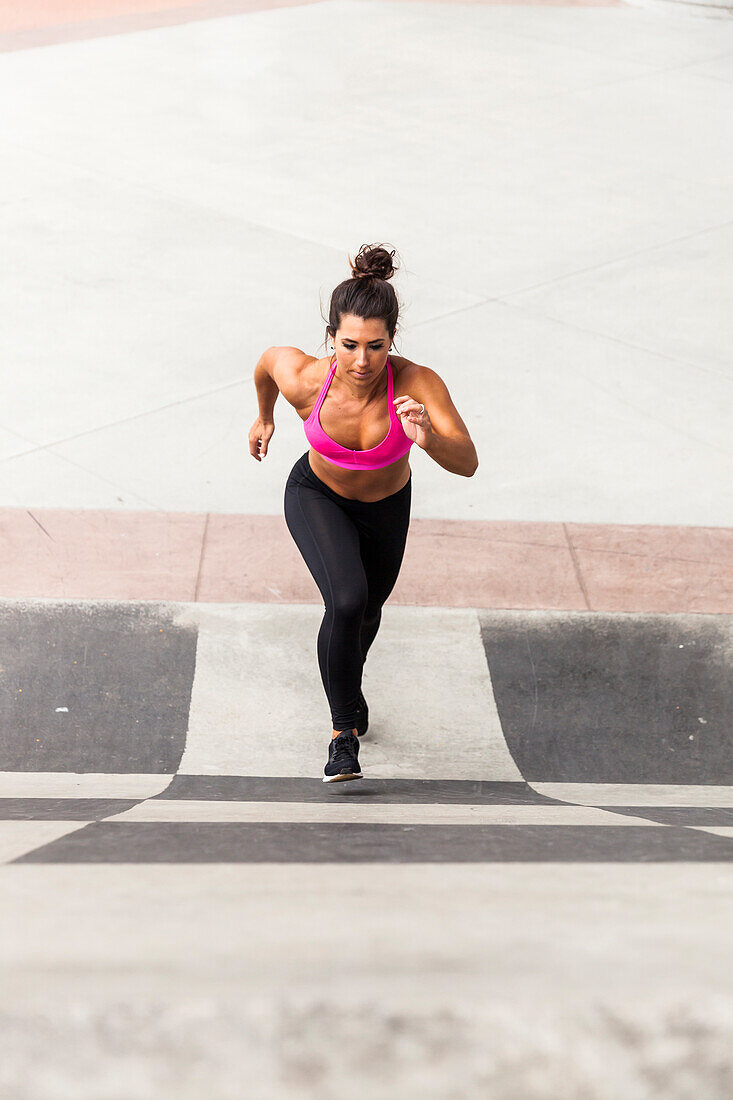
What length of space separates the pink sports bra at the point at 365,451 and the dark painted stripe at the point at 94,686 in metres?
1.38

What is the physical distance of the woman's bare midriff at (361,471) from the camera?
11.6 feet

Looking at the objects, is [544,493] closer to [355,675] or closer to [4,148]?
[355,675]

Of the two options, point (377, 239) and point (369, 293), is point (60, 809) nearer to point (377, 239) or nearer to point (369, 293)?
point (369, 293)

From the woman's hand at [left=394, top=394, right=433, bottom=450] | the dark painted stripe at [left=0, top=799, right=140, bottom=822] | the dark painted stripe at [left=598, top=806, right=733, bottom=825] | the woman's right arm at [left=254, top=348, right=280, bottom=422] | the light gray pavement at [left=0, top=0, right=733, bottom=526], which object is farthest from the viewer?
the light gray pavement at [left=0, top=0, right=733, bottom=526]

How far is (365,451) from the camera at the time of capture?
139 inches

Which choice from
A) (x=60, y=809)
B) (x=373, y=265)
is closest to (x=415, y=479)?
(x=373, y=265)

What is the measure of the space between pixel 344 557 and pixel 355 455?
347 millimetres

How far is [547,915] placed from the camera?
3.44ft

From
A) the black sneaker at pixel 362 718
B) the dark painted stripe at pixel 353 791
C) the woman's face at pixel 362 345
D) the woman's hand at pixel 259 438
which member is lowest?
the dark painted stripe at pixel 353 791

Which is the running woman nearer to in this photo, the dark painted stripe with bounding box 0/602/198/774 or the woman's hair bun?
the woman's hair bun

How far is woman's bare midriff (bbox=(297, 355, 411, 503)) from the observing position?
354cm

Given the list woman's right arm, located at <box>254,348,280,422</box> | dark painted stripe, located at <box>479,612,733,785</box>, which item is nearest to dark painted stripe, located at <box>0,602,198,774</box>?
woman's right arm, located at <box>254,348,280,422</box>

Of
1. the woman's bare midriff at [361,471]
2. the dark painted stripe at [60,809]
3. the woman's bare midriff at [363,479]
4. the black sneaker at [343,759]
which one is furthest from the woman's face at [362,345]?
the dark painted stripe at [60,809]

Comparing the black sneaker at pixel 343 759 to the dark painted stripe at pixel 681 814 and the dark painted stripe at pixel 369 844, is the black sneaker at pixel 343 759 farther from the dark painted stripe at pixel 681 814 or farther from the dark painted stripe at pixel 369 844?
the dark painted stripe at pixel 369 844
